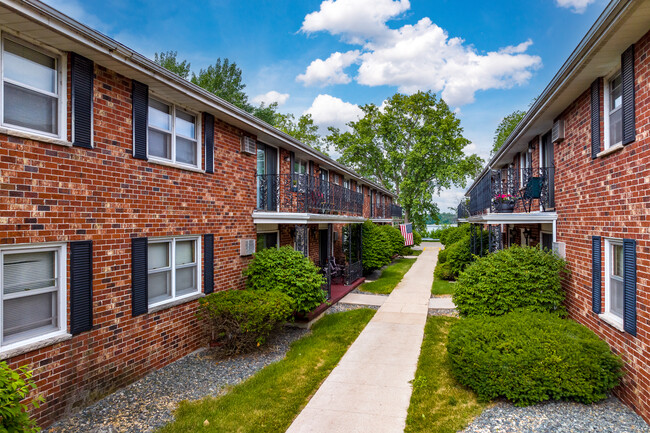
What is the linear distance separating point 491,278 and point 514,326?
1.82 m

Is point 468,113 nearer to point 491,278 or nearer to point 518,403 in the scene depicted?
point 491,278

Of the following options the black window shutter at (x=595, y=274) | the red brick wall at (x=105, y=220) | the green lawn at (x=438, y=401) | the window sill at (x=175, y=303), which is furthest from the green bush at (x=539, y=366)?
the red brick wall at (x=105, y=220)

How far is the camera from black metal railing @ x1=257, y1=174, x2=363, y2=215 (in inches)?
407

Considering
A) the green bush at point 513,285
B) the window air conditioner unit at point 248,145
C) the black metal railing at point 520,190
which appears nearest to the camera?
the green bush at point 513,285

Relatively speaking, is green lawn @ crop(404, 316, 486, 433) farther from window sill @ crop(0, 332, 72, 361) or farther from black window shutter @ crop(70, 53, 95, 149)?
black window shutter @ crop(70, 53, 95, 149)

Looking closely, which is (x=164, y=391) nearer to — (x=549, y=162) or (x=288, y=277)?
(x=288, y=277)

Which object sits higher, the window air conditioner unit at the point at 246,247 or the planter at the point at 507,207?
the planter at the point at 507,207

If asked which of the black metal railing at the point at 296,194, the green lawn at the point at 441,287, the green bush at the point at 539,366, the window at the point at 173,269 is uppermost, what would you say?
the black metal railing at the point at 296,194

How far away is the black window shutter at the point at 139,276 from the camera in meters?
6.13

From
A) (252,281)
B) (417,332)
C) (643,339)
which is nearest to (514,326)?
(643,339)

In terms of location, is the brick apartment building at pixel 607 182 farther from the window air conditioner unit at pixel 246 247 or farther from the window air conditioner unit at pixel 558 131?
the window air conditioner unit at pixel 246 247

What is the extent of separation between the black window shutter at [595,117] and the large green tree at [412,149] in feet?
89.8

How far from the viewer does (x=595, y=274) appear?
6156 millimetres

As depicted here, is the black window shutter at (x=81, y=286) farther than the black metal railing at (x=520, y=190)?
No
